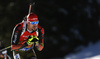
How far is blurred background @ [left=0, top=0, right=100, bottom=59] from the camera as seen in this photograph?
7.84 metres

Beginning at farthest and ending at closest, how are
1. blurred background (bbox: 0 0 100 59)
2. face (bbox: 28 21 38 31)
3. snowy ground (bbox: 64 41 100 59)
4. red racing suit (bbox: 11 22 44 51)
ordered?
snowy ground (bbox: 64 41 100 59), blurred background (bbox: 0 0 100 59), red racing suit (bbox: 11 22 44 51), face (bbox: 28 21 38 31)

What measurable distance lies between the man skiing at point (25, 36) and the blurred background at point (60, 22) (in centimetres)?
351

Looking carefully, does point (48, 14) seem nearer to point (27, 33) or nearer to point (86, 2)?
point (86, 2)

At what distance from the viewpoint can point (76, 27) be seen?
9102 millimetres

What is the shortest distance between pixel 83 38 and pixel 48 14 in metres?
2.19

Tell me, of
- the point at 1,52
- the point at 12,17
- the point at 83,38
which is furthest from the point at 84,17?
the point at 1,52

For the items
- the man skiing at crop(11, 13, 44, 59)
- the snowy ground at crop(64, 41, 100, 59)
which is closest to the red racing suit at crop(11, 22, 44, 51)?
the man skiing at crop(11, 13, 44, 59)

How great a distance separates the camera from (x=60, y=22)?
877cm

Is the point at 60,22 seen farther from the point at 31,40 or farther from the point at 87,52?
the point at 31,40

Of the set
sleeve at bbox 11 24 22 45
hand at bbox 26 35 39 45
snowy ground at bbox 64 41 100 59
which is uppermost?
snowy ground at bbox 64 41 100 59

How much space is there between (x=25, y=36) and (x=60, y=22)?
16.2 feet

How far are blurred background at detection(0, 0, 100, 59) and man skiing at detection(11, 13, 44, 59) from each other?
3505 millimetres

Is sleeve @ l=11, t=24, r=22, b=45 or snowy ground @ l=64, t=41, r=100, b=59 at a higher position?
snowy ground @ l=64, t=41, r=100, b=59

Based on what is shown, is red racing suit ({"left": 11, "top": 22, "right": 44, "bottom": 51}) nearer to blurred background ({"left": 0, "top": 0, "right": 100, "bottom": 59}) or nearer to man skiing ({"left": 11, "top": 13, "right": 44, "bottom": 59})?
man skiing ({"left": 11, "top": 13, "right": 44, "bottom": 59})
